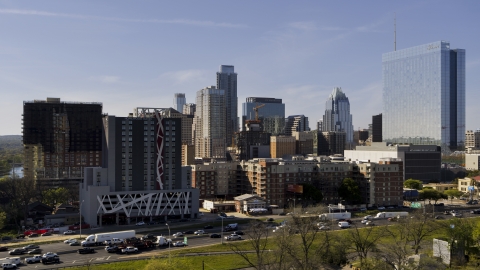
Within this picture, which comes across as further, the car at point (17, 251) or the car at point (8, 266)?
the car at point (17, 251)

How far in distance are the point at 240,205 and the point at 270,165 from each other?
481 inches

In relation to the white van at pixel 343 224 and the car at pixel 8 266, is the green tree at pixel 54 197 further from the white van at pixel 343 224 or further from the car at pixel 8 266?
the white van at pixel 343 224

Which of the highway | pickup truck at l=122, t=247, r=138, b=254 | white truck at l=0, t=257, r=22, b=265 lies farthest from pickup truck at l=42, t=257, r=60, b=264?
pickup truck at l=122, t=247, r=138, b=254

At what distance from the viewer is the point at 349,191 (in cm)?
12019

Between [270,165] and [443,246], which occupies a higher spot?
[270,165]

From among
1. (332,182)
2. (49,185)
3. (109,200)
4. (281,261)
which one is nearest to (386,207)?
(332,182)

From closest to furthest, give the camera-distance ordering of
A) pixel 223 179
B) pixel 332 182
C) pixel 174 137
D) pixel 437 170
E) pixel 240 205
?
pixel 174 137 → pixel 240 205 → pixel 332 182 → pixel 223 179 → pixel 437 170

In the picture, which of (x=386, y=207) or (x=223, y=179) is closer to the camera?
(x=386, y=207)

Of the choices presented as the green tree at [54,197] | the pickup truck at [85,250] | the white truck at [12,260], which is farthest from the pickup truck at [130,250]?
A: the green tree at [54,197]

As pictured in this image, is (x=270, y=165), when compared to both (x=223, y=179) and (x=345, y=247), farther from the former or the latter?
(x=345, y=247)

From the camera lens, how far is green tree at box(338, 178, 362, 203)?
120m

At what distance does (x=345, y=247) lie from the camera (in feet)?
216

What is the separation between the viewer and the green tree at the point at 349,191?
120062 mm

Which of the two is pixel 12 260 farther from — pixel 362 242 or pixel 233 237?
pixel 362 242
